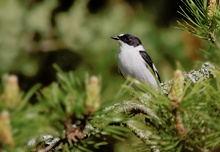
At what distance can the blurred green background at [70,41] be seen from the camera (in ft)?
20.2

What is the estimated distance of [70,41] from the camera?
6305 mm

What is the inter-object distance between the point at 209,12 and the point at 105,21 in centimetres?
407

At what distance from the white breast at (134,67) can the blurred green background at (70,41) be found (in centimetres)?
163

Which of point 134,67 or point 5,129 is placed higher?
point 134,67

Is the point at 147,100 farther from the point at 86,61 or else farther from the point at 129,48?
the point at 86,61

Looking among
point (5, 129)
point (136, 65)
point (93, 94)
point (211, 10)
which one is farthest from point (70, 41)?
point (5, 129)

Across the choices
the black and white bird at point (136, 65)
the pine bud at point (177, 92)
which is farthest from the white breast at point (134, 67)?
the pine bud at point (177, 92)

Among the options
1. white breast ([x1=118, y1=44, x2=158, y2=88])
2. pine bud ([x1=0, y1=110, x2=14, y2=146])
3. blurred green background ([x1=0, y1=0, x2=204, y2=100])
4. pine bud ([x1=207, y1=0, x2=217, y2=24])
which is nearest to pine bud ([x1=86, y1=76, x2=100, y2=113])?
pine bud ([x1=0, y1=110, x2=14, y2=146])

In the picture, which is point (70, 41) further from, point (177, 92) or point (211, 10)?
point (177, 92)

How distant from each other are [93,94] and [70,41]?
4740 millimetres

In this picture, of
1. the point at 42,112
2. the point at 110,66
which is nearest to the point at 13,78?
the point at 42,112

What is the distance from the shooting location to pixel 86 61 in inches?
246

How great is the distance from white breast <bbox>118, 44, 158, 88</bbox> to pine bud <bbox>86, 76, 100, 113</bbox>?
257cm

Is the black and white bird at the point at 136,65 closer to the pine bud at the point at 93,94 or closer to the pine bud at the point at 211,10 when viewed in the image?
the pine bud at the point at 211,10
